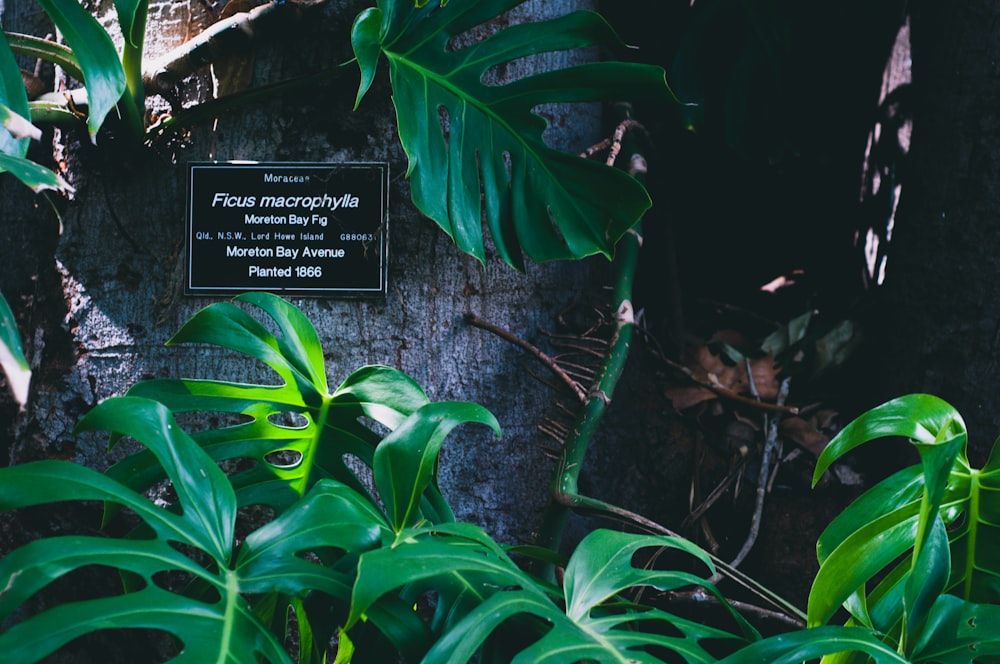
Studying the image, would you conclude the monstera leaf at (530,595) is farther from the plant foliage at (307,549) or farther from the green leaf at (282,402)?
the green leaf at (282,402)

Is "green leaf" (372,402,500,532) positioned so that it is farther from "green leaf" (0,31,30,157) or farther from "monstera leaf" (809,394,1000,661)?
"green leaf" (0,31,30,157)

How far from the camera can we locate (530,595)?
2.17 feet

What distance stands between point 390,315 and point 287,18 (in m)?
0.50


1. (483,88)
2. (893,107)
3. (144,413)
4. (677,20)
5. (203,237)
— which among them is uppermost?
(677,20)

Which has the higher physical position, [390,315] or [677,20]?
[677,20]

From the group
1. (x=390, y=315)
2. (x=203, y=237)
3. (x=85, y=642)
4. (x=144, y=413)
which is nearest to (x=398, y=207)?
(x=390, y=315)

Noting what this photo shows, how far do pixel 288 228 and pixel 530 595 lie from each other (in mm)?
741

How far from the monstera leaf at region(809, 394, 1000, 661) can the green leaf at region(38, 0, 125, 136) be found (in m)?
0.87

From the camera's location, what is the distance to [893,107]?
5.37 feet

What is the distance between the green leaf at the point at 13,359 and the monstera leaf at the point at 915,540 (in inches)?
26.5

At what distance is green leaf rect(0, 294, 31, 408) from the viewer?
464 mm

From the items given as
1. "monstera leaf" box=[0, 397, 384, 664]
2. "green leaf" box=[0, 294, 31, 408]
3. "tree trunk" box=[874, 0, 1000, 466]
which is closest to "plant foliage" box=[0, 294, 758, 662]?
"monstera leaf" box=[0, 397, 384, 664]

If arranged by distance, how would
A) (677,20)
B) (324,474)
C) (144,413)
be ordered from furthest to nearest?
(677,20), (324,474), (144,413)

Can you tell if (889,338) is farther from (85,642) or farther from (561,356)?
(85,642)
